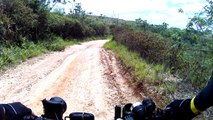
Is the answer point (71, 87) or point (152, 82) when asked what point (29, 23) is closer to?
point (71, 87)

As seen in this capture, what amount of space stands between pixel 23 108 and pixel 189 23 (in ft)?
24.6

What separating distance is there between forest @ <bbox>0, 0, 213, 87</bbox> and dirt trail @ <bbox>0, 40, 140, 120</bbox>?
156cm

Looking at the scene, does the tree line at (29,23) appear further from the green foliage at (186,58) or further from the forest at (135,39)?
the green foliage at (186,58)

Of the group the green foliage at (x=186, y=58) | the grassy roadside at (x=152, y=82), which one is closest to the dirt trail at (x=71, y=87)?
the grassy roadside at (x=152, y=82)

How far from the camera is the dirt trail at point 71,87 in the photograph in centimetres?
837

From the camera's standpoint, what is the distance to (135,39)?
17.5m

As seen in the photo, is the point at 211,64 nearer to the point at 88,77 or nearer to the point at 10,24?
the point at 88,77

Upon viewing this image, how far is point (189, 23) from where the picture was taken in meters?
9.14

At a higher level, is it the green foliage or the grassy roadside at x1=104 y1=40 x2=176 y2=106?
the green foliage

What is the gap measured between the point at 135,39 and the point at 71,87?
782 cm

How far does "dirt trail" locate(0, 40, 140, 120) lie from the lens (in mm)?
8367

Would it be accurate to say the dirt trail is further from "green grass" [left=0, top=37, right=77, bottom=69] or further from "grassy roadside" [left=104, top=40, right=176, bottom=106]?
"green grass" [left=0, top=37, right=77, bottom=69]

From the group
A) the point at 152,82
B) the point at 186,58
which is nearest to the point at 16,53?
the point at 152,82

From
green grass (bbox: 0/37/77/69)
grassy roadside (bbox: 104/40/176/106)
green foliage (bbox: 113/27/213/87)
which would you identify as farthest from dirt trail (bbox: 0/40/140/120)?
green foliage (bbox: 113/27/213/87)
